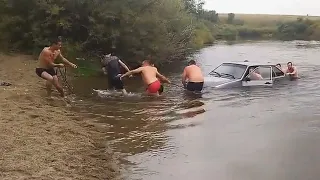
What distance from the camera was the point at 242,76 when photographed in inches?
667

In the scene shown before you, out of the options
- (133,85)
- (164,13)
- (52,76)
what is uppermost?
(164,13)

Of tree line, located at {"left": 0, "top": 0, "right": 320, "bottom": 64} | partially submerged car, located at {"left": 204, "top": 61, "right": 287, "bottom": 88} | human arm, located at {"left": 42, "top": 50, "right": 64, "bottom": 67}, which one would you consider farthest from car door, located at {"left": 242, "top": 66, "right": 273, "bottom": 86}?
human arm, located at {"left": 42, "top": 50, "right": 64, "bottom": 67}

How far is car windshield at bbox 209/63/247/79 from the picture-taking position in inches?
673

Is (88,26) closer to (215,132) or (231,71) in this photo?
(231,71)

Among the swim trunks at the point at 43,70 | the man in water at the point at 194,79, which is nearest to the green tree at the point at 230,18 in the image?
the man in water at the point at 194,79

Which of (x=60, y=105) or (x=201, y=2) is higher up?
(x=201, y=2)

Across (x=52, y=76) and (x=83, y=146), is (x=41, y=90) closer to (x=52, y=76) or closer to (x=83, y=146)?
(x=52, y=76)

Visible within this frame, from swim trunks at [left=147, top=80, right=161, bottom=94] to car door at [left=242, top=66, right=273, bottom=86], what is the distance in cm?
353

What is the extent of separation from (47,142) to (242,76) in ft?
32.8

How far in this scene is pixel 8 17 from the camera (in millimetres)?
21953

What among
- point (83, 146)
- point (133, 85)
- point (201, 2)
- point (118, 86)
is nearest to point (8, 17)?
point (133, 85)

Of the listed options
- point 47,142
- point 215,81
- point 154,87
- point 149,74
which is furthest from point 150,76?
point 47,142

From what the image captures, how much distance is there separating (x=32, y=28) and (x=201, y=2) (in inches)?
1631

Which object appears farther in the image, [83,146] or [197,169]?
[83,146]
